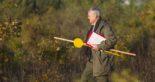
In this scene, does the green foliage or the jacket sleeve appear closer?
the jacket sleeve

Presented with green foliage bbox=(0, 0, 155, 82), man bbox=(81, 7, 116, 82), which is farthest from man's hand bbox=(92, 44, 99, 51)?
green foliage bbox=(0, 0, 155, 82)

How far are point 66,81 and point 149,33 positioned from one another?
14.6 ft

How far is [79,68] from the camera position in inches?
448

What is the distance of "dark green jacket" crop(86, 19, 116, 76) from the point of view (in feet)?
24.9

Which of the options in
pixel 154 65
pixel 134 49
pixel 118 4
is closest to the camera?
pixel 154 65

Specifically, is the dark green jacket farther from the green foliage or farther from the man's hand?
the green foliage

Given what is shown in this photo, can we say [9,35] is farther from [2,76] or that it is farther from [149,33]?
[149,33]

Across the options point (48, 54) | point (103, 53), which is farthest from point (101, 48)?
point (48, 54)

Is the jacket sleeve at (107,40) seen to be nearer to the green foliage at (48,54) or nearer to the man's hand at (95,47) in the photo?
the man's hand at (95,47)

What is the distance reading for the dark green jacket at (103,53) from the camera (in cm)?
760

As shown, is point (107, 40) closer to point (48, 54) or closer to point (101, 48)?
point (101, 48)

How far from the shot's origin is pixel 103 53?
301 inches

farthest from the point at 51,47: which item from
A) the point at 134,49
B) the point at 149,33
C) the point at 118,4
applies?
the point at 118,4

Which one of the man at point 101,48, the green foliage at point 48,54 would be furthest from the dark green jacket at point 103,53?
the green foliage at point 48,54
